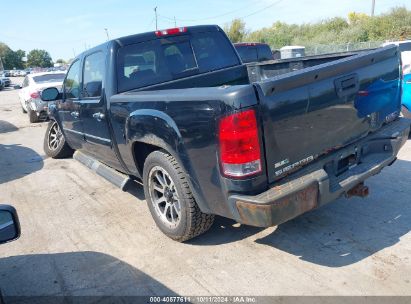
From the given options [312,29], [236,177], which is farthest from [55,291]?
[312,29]

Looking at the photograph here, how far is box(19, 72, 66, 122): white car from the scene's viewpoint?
490 inches

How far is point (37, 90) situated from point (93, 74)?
344 inches

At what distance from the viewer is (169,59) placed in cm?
461

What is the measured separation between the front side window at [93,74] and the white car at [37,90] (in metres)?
7.54

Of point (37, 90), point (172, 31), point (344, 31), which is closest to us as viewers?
point (172, 31)

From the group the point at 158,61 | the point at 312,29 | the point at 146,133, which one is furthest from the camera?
the point at 312,29

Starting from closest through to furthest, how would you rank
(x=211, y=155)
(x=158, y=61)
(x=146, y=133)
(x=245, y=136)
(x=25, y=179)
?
(x=245, y=136)
(x=211, y=155)
(x=146, y=133)
(x=158, y=61)
(x=25, y=179)

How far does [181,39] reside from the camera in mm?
4742

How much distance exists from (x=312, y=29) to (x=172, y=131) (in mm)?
42610

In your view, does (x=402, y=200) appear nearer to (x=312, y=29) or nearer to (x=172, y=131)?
(x=172, y=131)

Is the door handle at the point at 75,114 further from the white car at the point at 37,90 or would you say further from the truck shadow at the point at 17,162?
the white car at the point at 37,90

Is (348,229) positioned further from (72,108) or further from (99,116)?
(72,108)

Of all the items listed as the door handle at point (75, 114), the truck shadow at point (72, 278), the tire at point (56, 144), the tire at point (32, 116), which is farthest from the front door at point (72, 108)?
the tire at point (32, 116)

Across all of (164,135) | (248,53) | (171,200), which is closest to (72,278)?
(171,200)
